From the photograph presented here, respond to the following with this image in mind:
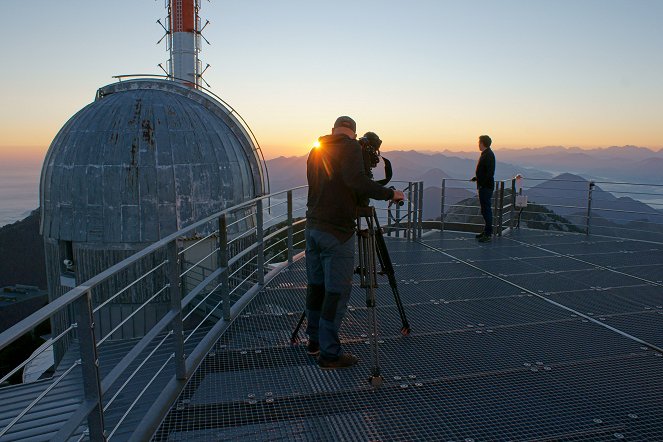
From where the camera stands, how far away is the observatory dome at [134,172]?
1370 cm

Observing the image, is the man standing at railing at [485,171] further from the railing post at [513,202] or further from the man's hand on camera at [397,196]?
the man's hand on camera at [397,196]

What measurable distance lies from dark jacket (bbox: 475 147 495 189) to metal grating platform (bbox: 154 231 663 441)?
9.30ft

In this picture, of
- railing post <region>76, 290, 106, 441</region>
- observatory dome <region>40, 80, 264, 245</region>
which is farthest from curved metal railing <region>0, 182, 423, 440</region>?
observatory dome <region>40, 80, 264, 245</region>

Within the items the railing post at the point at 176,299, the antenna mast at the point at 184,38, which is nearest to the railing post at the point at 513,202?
the railing post at the point at 176,299

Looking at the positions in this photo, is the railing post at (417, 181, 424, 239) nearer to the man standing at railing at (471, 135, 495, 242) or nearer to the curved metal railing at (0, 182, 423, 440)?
the curved metal railing at (0, 182, 423, 440)

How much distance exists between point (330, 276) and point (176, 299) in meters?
1.16

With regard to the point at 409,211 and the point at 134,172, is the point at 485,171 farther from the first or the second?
the point at 134,172

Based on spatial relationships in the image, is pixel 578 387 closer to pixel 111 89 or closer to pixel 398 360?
pixel 398 360

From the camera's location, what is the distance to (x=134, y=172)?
44.7 feet

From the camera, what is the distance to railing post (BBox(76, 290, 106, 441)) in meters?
2.21

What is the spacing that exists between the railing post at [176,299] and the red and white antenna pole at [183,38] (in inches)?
768

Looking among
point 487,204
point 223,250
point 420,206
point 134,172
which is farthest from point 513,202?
point 134,172

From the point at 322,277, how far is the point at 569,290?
4.18 m

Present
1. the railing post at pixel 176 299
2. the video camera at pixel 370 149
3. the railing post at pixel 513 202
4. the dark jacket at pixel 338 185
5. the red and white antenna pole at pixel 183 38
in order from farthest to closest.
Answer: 1. the red and white antenna pole at pixel 183 38
2. the railing post at pixel 513 202
3. the video camera at pixel 370 149
4. the dark jacket at pixel 338 185
5. the railing post at pixel 176 299
